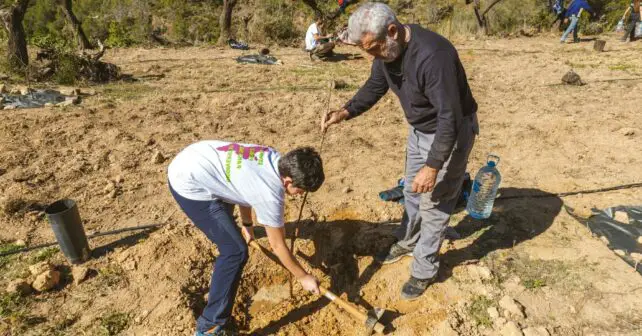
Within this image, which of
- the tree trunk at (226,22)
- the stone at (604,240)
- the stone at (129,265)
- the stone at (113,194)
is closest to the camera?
the stone at (129,265)

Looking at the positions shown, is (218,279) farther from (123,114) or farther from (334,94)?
(334,94)

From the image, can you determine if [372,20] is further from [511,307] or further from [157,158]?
[157,158]

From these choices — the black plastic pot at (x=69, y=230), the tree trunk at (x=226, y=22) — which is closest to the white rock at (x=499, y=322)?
the black plastic pot at (x=69, y=230)

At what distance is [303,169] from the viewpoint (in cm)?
197

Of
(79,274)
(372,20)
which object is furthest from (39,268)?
(372,20)

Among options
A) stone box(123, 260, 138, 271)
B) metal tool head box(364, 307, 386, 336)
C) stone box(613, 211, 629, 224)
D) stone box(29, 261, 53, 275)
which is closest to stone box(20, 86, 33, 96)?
stone box(29, 261, 53, 275)

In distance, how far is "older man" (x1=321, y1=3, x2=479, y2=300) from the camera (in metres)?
2.05

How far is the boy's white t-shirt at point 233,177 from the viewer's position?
2.07 metres

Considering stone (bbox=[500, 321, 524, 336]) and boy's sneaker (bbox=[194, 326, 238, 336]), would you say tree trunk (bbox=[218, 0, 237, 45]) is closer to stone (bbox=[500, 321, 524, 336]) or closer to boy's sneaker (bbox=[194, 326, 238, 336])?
boy's sneaker (bbox=[194, 326, 238, 336])

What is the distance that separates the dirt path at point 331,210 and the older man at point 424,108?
1.61ft

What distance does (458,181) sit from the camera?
2535 mm

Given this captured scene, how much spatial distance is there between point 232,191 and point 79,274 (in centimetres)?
152

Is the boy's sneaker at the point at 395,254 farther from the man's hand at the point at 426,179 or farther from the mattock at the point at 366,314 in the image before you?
the man's hand at the point at 426,179

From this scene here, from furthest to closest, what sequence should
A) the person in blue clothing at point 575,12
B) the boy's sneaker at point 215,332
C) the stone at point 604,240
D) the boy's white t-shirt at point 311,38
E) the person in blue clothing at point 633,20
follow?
1. the person in blue clothing at point 575,12
2. the person in blue clothing at point 633,20
3. the boy's white t-shirt at point 311,38
4. the stone at point 604,240
5. the boy's sneaker at point 215,332
